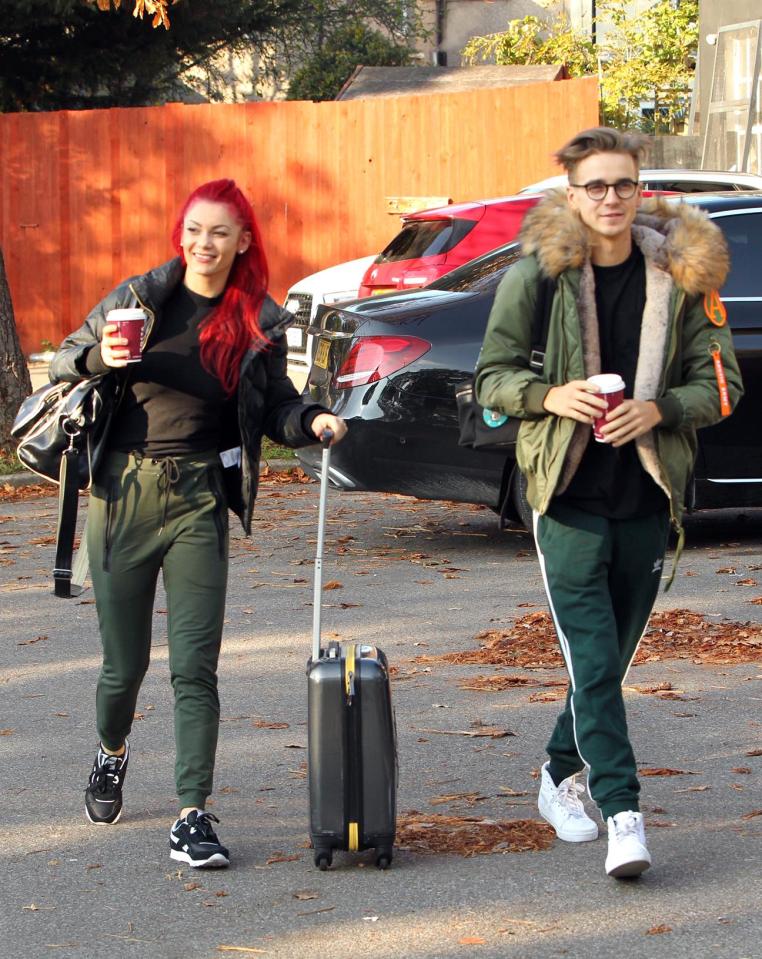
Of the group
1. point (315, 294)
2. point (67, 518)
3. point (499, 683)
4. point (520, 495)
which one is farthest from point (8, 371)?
point (67, 518)

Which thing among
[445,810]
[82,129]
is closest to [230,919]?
[445,810]

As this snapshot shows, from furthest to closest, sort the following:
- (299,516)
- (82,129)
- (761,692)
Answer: (82,129), (299,516), (761,692)

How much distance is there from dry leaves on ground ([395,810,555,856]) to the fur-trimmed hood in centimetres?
166

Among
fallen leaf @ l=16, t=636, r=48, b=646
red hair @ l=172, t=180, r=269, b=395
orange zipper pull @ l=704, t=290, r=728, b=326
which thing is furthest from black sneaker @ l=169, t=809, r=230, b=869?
fallen leaf @ l=16, t=636, r=48, b=646

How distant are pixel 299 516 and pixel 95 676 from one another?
3.89 meters

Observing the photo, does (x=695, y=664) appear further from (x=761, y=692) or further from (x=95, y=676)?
(x=95, y=676)

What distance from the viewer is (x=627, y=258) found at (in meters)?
4.39

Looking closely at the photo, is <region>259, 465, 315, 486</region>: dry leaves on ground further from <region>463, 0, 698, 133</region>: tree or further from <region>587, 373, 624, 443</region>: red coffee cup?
<region>463, 0, 698, 133</region>: tree

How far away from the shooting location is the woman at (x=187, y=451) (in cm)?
455

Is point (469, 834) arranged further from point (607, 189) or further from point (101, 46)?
point (101, 46)

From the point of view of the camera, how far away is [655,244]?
171 inches

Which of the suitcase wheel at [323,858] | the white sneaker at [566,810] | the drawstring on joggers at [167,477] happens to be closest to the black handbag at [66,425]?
the drawstring on joggers at [167,477]

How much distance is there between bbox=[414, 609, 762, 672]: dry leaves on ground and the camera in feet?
22.4

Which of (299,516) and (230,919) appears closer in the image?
(230,919)
